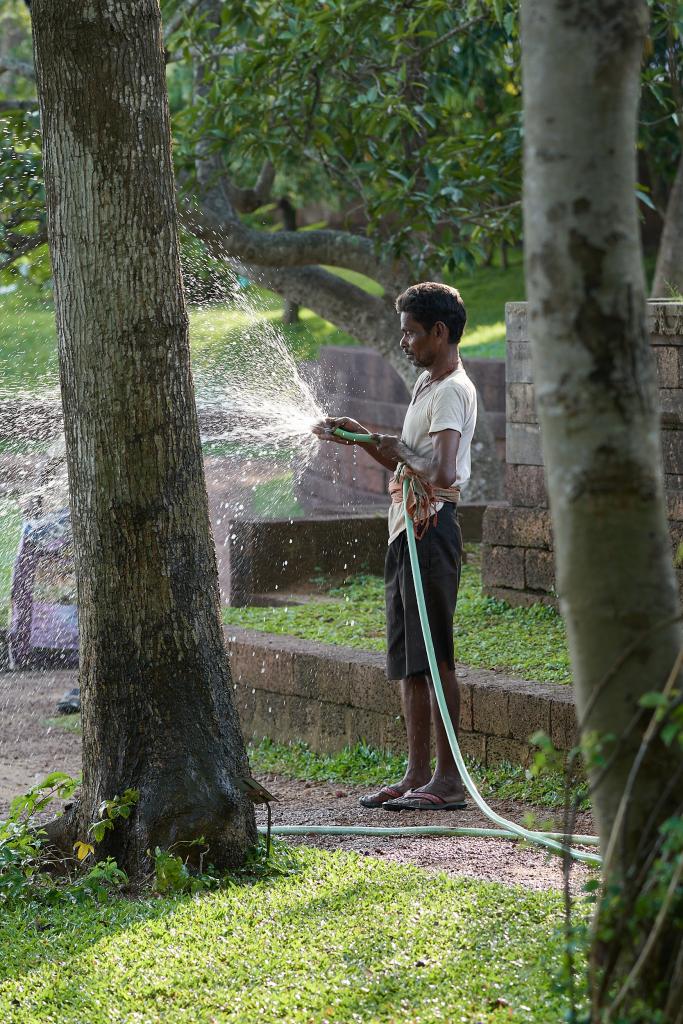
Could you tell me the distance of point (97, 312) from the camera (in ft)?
14.1

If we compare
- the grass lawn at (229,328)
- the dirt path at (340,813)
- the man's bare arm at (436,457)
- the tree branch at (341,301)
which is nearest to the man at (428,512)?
the man's bare arm at (436,457)

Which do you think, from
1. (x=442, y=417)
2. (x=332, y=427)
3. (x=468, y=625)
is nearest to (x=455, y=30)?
(x=468, y=625)

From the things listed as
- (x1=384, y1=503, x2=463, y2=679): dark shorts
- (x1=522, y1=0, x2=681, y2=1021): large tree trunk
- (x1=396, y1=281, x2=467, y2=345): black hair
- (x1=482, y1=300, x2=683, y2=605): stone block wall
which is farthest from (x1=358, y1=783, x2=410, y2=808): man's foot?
(x1=522, y1=0, x2=681, y2=1021): large tree trunk

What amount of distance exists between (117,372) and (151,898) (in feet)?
5.54

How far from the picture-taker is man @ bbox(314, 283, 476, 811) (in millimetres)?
5039

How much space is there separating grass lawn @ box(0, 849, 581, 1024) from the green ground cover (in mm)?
2258

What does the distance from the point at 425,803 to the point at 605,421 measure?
10.7 ft

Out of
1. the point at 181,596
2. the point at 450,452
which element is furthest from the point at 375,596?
the point at 181,596

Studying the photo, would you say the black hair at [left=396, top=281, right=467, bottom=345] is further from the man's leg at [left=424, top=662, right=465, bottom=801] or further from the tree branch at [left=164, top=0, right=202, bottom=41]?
the tree branch at [left=164, top=0, right=202, bottom=41]

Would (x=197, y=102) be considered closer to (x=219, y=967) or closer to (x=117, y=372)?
(x=117, y=372)

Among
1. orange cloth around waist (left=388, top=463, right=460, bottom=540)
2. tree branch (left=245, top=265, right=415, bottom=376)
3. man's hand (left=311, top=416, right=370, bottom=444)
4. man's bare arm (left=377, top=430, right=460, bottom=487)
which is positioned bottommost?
orange cloth around waist (left=388, top=463, right=460, bottom=540)

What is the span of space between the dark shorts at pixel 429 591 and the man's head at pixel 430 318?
633mm

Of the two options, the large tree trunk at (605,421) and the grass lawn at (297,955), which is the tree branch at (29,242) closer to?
the grass lawn at (297,955)

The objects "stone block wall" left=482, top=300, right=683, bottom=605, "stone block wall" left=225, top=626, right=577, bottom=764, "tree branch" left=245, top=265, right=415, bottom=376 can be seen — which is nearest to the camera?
"stone block wall" left=225, top=626, right=577, bottom=764
